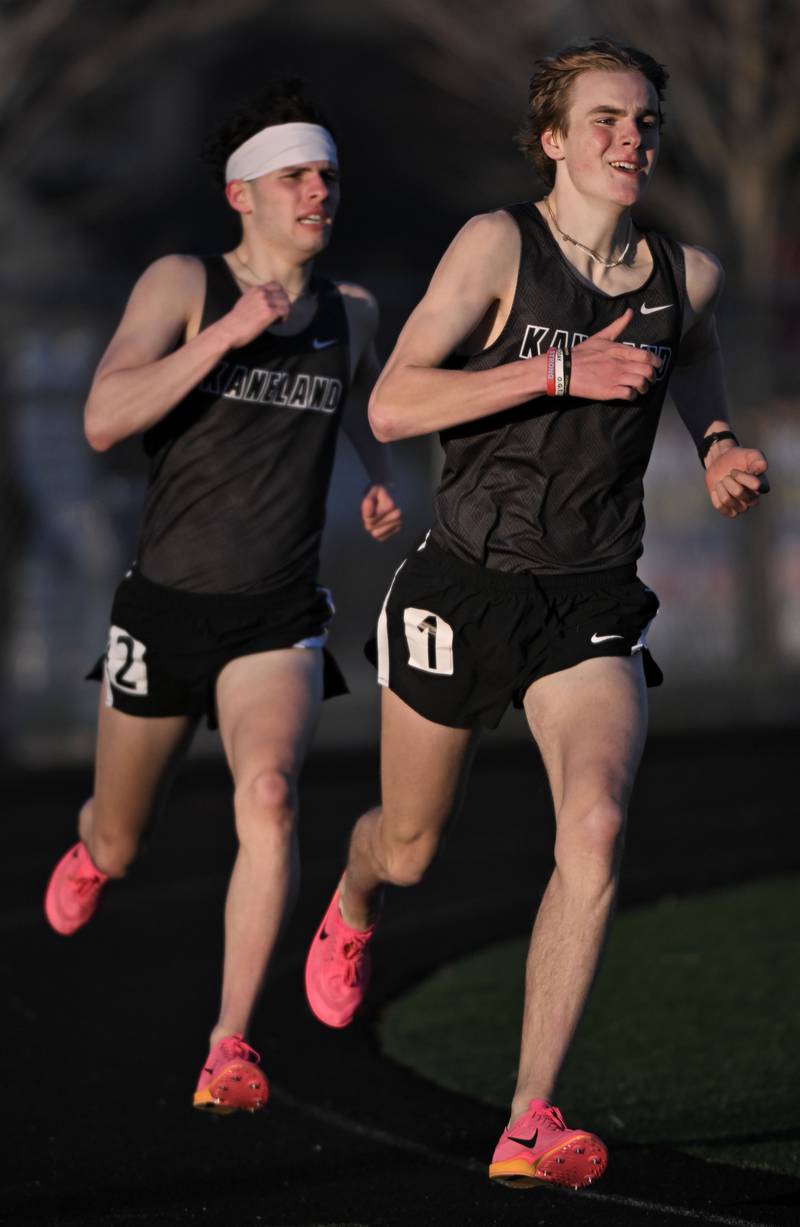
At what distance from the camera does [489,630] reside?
5.37 meters

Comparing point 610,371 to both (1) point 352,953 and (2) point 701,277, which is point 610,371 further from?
(1) point 352,953

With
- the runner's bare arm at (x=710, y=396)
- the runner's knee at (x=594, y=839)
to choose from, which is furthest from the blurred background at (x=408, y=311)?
the runner's knee at (x=594, y=839)

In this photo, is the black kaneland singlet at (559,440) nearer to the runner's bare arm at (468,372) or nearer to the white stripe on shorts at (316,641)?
the runner's bare arm at (468,372)

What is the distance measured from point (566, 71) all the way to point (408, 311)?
34.6 feet

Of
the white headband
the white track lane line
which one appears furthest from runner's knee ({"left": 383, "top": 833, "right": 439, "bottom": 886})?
the white headband

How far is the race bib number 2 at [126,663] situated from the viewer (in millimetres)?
6277

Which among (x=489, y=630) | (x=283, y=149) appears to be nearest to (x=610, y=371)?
(x=489, y=630)

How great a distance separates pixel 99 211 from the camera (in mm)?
22609

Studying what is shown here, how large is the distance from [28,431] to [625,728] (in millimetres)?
11133

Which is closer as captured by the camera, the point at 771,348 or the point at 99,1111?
the point at 99,1111

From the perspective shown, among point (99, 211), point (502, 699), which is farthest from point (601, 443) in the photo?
point (99, 211)

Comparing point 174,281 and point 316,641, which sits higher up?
point 174,281

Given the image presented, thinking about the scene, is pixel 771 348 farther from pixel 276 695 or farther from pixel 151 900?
pixel 276 695

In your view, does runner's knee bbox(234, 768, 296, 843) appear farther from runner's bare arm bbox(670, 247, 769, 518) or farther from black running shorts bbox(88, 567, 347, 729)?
runner's bare arm bbox(670, 247, 769, 518)
